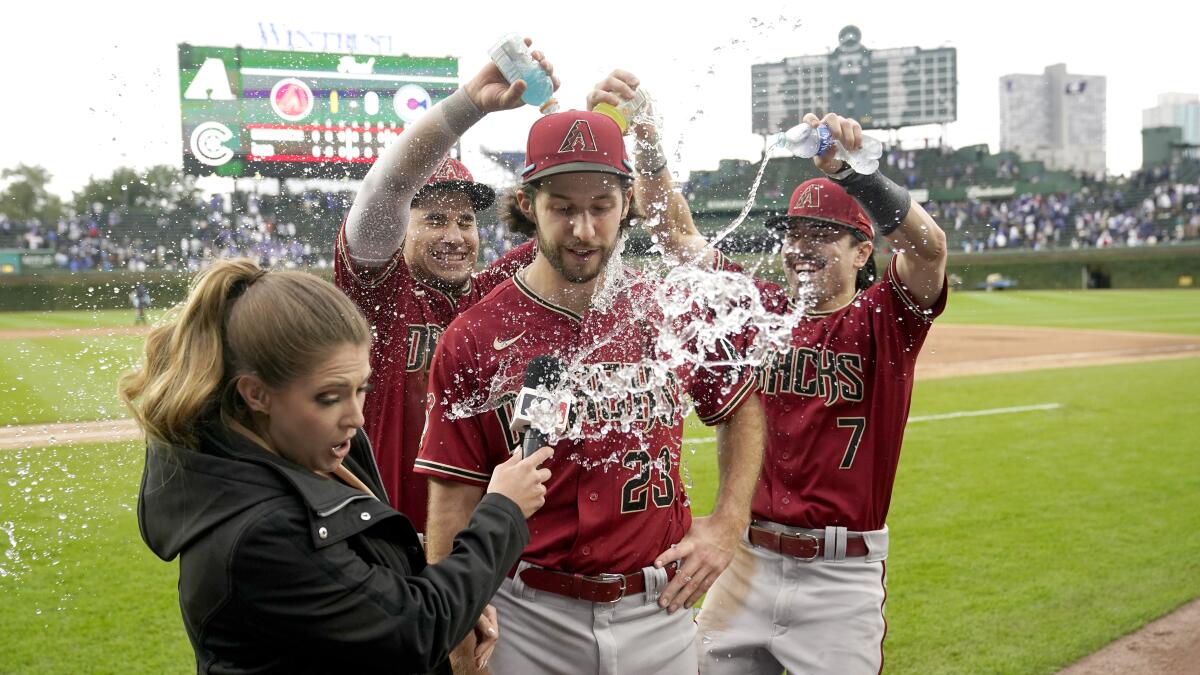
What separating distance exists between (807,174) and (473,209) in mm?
1100

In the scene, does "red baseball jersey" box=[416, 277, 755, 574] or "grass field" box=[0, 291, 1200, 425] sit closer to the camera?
"red baseball jersey" box=[416, 277, 755, 574]

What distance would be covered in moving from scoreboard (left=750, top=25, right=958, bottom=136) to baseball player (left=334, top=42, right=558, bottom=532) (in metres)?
0.89

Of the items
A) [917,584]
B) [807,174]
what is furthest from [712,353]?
[917,584]

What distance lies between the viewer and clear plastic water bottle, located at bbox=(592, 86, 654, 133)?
2150 mm

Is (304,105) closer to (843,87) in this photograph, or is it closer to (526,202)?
(526,202)

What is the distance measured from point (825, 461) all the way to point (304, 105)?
191cm

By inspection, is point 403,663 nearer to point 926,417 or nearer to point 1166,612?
point 1166,612

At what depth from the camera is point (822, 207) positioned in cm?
299

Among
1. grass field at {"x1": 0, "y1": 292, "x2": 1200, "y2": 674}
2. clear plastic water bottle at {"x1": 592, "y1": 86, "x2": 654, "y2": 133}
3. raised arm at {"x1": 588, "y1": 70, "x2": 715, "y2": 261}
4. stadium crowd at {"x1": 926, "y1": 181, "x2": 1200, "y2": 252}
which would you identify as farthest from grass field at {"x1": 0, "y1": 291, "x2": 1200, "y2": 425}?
stadium crowd at {"x1": 926, "y1": 181, "x2": 1200, "y2": 252}

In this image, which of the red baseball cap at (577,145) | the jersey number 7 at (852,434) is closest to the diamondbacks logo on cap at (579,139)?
the red baseball cap at (577,145)

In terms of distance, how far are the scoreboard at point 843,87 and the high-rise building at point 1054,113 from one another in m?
0.44

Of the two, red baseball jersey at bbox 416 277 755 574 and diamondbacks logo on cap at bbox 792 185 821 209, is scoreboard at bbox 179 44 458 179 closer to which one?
red baseball jersey at bbox 416 277 755 574

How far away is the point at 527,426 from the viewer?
185 cm

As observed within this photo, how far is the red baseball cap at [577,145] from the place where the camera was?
204 centimetres
